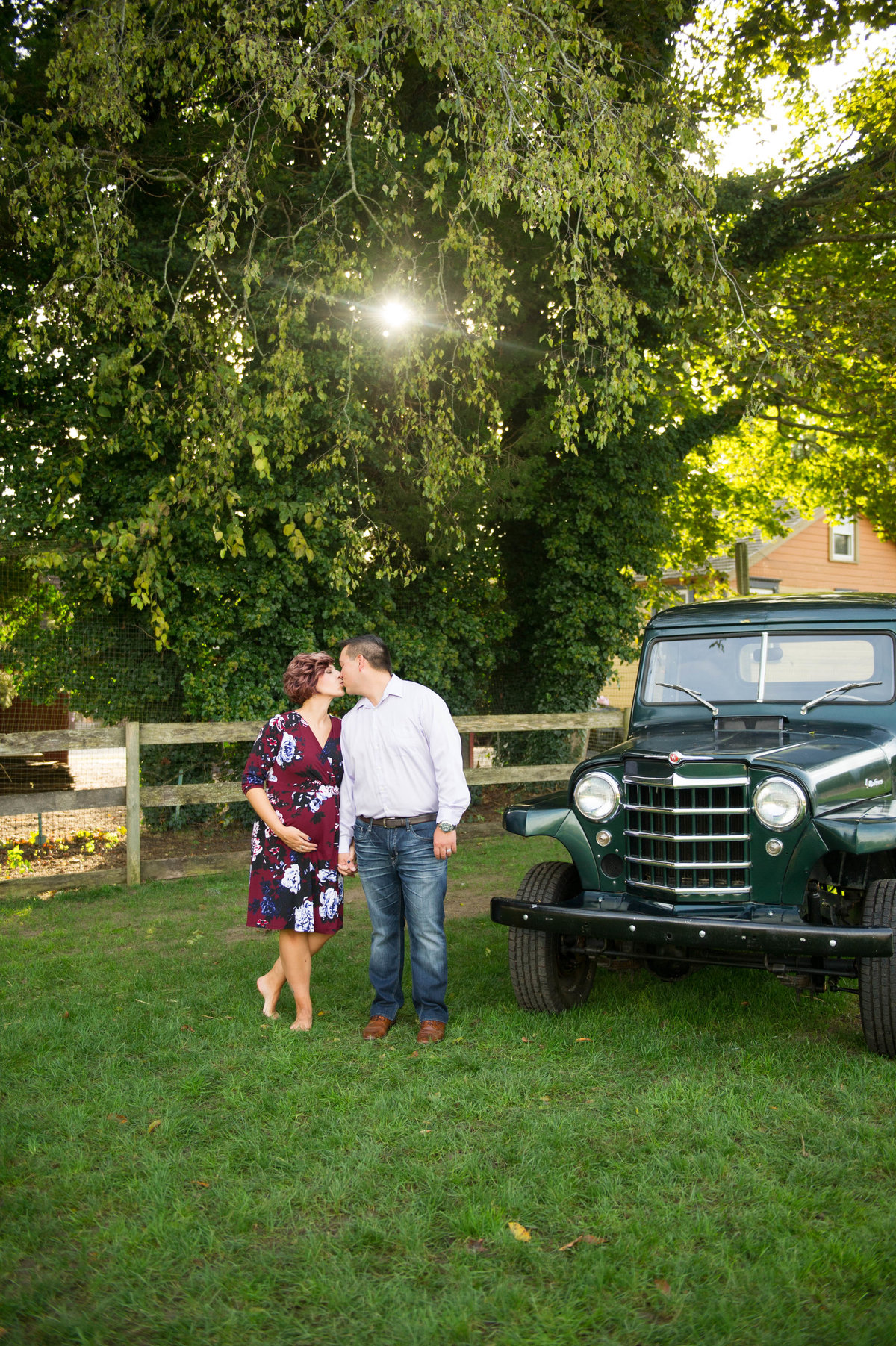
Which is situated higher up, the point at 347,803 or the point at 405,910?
the point at 347,803

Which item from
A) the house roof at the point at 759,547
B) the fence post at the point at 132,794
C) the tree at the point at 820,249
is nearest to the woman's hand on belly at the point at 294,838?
the fence post at the point at 132,794

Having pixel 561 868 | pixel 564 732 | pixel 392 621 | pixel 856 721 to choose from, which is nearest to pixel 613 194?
pixel 856 721

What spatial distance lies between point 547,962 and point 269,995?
1.44m

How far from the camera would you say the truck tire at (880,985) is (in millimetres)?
4457

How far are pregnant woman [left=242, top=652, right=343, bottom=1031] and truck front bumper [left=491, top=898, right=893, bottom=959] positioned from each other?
0.94m

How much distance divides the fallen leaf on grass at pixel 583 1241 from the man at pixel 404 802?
185 centimetres

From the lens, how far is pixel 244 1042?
16.5 feet

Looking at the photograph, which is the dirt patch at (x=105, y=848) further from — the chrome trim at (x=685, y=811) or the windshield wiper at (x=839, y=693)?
the windshield wiper at (x=839, y=693)

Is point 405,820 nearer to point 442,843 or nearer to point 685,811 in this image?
point 442,843

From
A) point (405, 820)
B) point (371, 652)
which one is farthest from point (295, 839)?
point (371, 652)

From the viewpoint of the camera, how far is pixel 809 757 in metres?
4.84

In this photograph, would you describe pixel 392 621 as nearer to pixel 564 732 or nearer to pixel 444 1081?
pixel 564 732

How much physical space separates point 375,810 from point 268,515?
19.9 feet

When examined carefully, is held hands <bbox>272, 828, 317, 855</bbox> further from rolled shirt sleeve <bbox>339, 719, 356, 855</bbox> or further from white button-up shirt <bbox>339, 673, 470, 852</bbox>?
white button-up shirt <bbox>339, 673, 470, 852</bbox>
